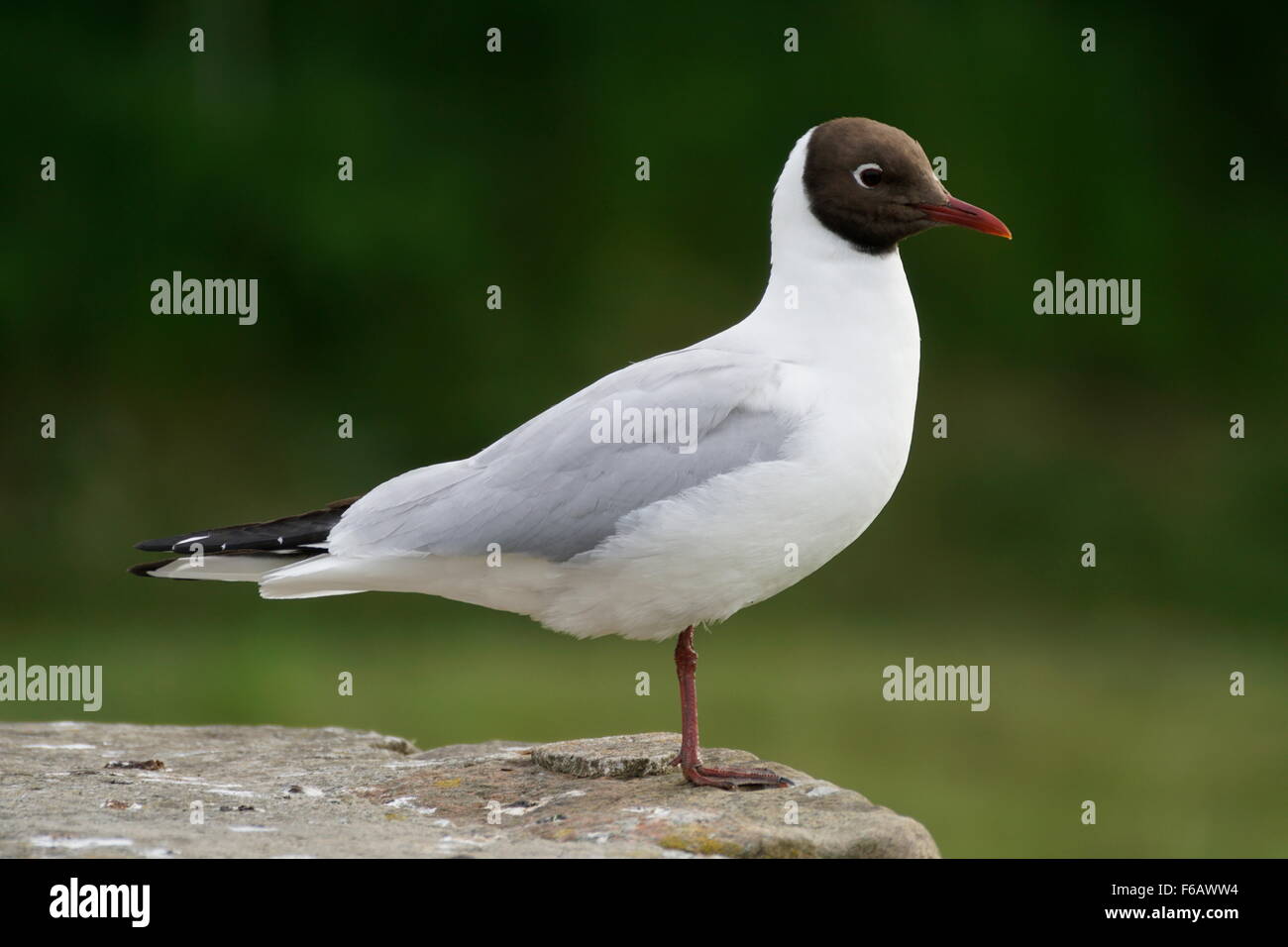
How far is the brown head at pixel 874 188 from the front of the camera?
15.4 feet

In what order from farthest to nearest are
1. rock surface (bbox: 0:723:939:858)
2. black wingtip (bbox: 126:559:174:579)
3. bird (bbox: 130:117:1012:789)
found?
black wingtip (bbox: 126:559:174:579) < bird (bbox: 130:117:1012:789) < rock surface (bbox: 0:723:939:858)

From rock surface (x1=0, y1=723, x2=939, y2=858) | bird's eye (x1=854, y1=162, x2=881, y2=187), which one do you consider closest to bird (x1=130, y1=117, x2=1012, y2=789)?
bird's eye (x1=854, y1=162, x2=881, y2=187)

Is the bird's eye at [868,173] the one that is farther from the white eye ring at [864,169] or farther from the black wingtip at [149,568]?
the black wingtip at [149,568]

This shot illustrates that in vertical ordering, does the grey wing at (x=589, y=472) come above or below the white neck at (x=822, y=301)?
below

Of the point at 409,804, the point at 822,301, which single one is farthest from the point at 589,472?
the point at 409,804

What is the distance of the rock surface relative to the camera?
3.93 meters

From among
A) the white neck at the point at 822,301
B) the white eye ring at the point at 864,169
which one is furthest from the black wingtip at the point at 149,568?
the white eye ring at the point at 864,169

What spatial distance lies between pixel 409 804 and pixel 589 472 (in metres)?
1.05

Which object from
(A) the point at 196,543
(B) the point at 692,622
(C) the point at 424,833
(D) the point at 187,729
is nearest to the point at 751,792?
(B) the point at 692,622

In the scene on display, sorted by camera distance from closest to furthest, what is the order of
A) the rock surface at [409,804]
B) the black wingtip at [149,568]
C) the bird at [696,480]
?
the rock surface at [409,804] < the bird at [696,480] < the black wingtip at [149,568]

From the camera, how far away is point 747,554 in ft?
14.5

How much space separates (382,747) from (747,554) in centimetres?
189

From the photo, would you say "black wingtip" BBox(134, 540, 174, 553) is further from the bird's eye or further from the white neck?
the bird's eye

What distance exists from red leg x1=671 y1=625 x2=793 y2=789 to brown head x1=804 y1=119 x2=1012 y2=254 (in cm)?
126
